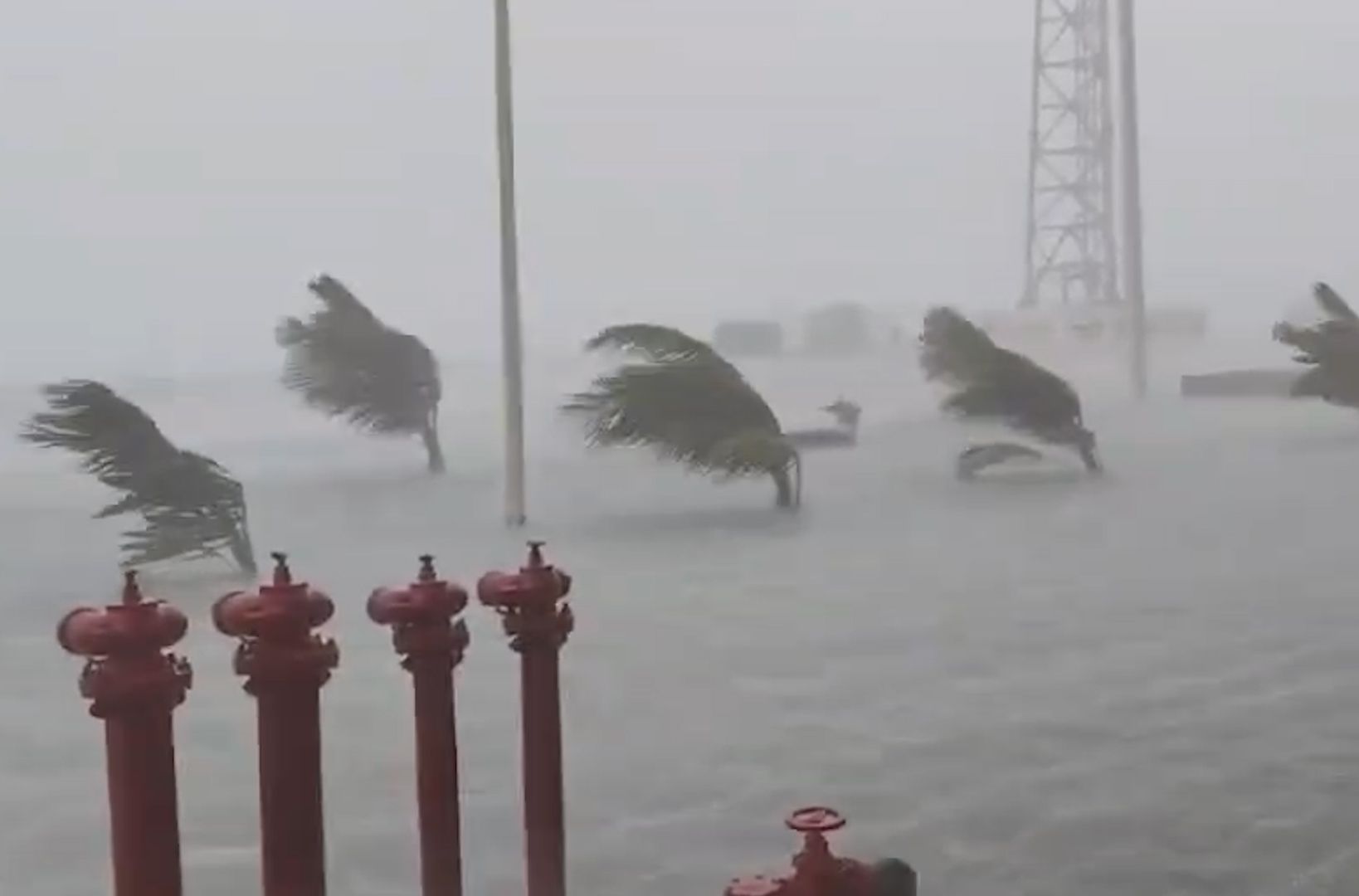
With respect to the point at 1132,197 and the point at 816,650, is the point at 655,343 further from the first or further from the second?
the point at 1132,197

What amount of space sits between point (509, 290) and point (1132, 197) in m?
0.92

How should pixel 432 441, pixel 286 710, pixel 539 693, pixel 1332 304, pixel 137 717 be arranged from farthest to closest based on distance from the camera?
pixel 1332 304, pixel 432 441, pixel 539 693, pixel 286 710, pixel 137 717

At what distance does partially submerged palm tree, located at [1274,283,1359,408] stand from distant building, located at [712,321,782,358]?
2.61 ft

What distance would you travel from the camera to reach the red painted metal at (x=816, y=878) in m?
0.91

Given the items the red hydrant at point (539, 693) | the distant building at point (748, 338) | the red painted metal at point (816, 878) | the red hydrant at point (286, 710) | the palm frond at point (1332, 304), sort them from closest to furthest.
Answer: the red painted metal at point (816, 878)
the red hydrant at point (286, 710)
the red hydrant at point (539, 693)
the distant building at point (748, 338)
the palm frond at point (1332, 304)

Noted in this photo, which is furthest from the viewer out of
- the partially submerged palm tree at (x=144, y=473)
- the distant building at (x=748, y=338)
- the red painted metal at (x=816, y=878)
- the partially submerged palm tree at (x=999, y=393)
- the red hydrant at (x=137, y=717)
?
the partially submerged palm tree at (x=999, y=393)

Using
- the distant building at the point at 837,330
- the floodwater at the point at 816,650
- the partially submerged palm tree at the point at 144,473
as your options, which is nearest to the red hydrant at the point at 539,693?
the floodwater at the point at 816,650

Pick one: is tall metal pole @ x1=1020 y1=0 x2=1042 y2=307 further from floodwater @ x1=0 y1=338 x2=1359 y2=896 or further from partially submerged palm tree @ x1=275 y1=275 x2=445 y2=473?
partially submerged palm tree @ x1=275 y1=275 x2=445 y2=473

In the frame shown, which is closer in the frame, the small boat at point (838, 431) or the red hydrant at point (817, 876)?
the red hydrant at point (817, 876)

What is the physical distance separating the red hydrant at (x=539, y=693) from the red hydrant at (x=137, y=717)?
1.31 feet

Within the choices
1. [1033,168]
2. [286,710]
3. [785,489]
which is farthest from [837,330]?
[286,710]

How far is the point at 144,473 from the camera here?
74.0 inches

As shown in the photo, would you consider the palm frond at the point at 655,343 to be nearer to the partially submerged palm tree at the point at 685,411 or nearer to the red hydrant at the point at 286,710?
the partially submerged palm tree at the point at 685,411

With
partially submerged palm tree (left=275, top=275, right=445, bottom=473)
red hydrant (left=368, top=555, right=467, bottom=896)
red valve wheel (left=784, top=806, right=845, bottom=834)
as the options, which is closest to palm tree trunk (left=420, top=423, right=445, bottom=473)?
partially submerged palm tree (left=275, top=275, right=445, bottom=473)
